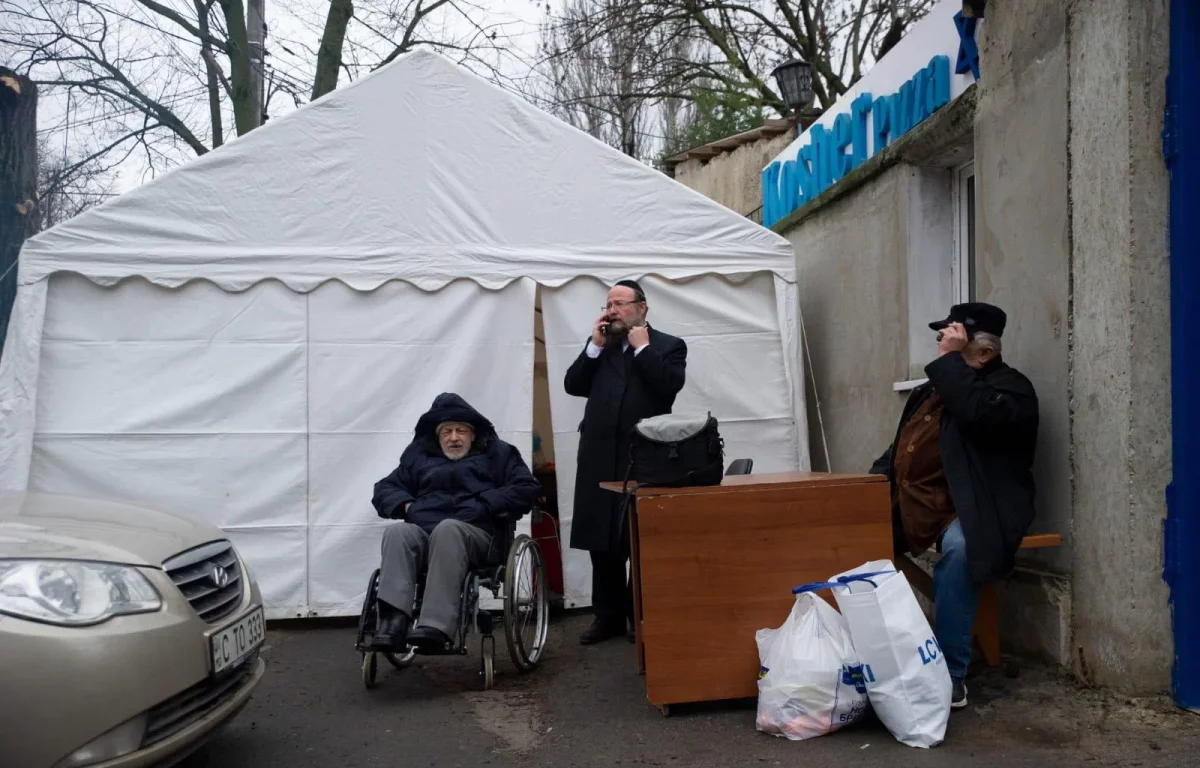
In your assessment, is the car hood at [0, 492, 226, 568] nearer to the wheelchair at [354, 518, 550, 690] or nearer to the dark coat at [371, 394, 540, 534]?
the wheelchair at [354, 518, 550, 690]

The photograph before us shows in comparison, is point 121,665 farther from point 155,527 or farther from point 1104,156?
point 1104,156

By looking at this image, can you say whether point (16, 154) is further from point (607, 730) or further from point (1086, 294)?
point (1086, 294)

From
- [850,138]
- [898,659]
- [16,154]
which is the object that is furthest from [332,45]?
[898,659]

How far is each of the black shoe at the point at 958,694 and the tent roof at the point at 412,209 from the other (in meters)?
2.98

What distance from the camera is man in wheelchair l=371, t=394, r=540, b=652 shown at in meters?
4.37

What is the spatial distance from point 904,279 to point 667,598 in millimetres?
2899

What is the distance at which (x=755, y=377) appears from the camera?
639 centimetres

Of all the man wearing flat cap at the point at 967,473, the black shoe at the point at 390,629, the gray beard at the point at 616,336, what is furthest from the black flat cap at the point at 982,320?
the black shoe at the point at 390,629

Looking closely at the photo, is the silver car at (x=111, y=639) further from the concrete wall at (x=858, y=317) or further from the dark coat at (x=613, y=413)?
the concrete wall at (x=858, y=317)

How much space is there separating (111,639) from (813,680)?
2313mm

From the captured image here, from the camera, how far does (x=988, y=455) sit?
4051mm

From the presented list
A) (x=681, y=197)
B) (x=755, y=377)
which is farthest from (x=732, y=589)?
(x=681, y=197)

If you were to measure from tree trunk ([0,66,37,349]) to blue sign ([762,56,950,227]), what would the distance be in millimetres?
6123

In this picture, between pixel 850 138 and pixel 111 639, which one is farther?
pixel 850 138
